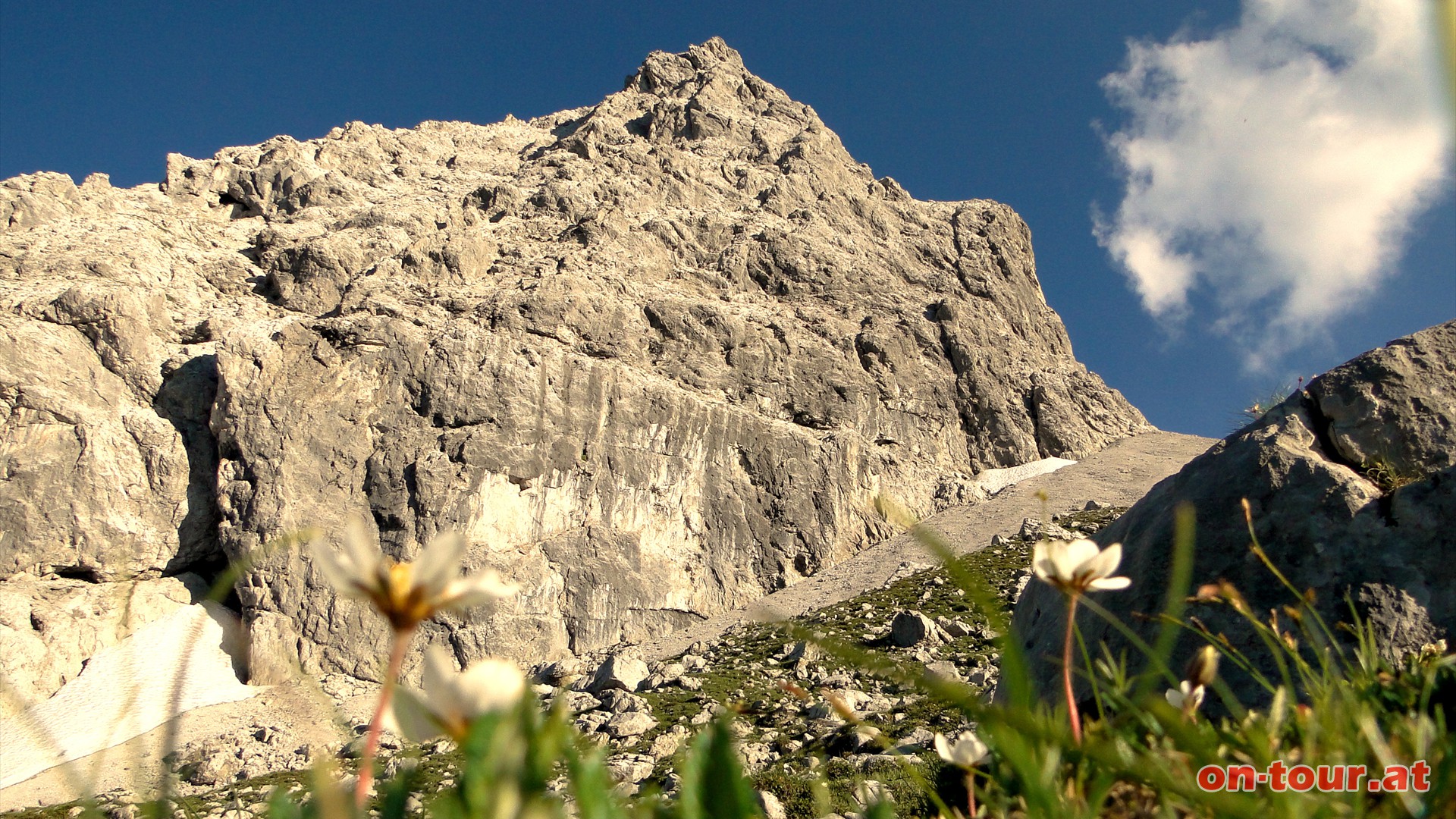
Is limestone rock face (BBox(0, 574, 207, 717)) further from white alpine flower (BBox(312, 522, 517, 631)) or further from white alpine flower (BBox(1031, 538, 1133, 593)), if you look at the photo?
white alpine flower (BBox(1031, 538, 1133, 593))

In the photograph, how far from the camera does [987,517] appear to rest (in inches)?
1820

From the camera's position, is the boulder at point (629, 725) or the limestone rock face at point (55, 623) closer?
the boulder at point (629, 725)

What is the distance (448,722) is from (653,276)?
56307 millimetres

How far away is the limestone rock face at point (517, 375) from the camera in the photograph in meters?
36.6

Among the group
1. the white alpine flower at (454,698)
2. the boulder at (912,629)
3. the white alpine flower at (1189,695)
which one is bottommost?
the white alpine flower at (1189,695)

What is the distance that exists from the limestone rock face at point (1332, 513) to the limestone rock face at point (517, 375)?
3143 centimetres

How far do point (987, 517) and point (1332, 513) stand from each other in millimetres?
42868

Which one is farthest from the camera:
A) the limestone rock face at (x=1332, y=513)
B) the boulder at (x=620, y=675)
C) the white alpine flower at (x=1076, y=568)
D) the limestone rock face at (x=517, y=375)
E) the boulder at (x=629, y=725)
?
the limestone rock face at (x=517, y=375)

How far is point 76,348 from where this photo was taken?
38.6m

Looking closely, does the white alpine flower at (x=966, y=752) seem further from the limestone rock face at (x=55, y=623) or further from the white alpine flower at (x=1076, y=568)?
the limestone rock face at (x=55, y=623)

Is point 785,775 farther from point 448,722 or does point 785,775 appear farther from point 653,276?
point 653,276

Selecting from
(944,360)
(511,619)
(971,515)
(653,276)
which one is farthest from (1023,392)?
(511,619)

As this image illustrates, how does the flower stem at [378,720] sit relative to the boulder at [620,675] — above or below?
above

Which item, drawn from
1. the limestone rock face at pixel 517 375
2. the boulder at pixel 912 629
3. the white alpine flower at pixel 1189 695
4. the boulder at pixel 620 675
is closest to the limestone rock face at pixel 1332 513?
the white alpine flower at pixel 1189 695
